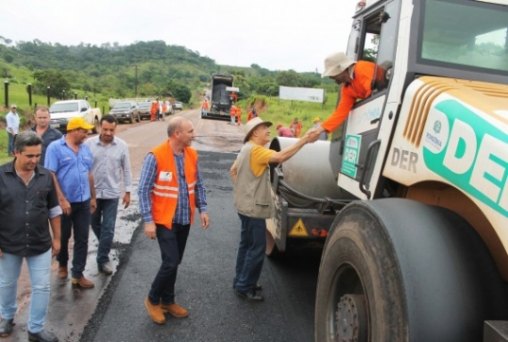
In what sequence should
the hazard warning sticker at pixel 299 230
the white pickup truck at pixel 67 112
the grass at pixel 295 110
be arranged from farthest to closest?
the grass at pixel 295 110 → the white pickup truck at pixel 67 112 → the hazard warning sticker at pixel 299 230

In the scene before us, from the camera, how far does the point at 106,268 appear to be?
208 inches

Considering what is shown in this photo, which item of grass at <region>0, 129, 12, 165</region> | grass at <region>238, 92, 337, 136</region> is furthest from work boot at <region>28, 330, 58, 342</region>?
grass at <region>238, 92, 337, 136</region>

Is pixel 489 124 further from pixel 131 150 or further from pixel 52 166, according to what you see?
pixel 131 150

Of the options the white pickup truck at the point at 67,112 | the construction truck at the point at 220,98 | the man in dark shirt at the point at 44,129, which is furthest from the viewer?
the construction truck at the point at 220,98

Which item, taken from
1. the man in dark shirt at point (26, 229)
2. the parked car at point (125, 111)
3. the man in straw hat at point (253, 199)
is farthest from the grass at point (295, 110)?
the man in dark shirt at point (26, 229)

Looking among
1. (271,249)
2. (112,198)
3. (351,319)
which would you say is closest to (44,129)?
(112,198)

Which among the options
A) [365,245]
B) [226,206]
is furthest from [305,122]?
[365,245]

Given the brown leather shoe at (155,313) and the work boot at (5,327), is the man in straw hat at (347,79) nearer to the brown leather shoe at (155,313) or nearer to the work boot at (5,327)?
the brown leather shoe at (155,313)

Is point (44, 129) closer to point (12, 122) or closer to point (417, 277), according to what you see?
point (417, 277)

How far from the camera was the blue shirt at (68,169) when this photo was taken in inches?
190

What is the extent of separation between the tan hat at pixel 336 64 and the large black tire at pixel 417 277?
1.37m

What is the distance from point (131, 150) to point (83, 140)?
11.5m

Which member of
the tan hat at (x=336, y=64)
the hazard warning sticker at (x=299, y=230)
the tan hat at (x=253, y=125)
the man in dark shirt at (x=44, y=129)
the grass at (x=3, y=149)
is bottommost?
the grass at (x=3, y=149)

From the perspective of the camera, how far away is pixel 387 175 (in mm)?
2939
